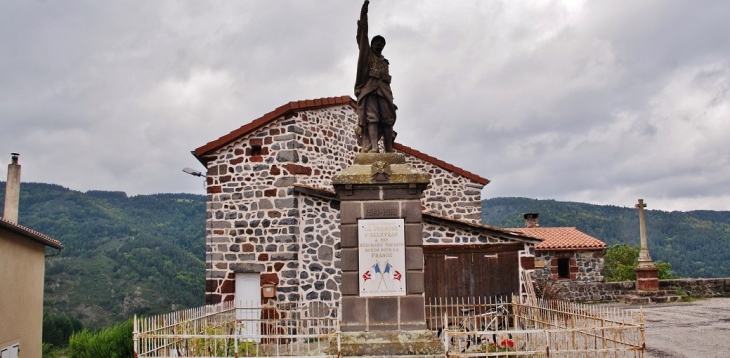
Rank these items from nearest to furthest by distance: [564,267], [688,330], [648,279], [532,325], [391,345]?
1. [391,345]
2. [532,325]
3. [688,330]
4. [648,279]
5. [564,267]

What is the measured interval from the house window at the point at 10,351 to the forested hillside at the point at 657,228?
45276 millimetres

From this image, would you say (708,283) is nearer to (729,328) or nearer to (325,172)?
(729,328)

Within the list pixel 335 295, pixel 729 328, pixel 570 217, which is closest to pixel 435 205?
pixel 335 295

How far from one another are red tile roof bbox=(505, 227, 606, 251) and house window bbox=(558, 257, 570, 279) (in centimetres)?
63

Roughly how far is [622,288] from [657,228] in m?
53.9

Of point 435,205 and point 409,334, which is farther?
point 435,205

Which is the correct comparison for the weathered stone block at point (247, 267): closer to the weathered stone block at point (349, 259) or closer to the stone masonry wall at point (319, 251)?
the stone masonry wall at point (319, 251)

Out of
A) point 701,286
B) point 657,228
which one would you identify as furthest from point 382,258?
point 657,228

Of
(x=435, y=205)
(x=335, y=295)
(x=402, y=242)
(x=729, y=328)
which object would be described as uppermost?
(x=435, y=205)

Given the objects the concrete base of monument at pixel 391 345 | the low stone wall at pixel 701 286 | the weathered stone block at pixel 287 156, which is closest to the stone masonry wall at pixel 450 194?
the weathered stone block at pixel 287 156

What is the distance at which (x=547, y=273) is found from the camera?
2514cm

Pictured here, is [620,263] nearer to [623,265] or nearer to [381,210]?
[623,265]

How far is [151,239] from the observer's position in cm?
4912

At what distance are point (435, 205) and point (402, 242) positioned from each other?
32.4ft
